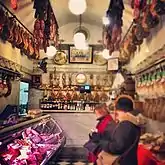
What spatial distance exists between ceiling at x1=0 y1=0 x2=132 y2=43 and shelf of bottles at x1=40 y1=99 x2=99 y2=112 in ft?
7.46

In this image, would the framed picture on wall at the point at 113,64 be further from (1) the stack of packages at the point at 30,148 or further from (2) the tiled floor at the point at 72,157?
(1) the stack of packages at the point at 30,148

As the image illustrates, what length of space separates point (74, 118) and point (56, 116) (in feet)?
1.63

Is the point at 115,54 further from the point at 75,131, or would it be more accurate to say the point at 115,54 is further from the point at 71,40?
the point at 71,40

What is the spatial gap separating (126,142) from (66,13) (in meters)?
7.70

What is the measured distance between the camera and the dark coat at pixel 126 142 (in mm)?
3840

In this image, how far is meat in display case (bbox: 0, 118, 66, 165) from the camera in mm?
3982

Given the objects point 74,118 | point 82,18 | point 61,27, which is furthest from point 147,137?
point 61,27

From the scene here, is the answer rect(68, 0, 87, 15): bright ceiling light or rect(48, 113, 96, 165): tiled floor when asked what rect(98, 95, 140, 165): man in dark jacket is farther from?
rect(48, 113, 96, 165): tiled floor

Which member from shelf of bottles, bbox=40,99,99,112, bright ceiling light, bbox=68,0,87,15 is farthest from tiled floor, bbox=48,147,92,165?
bright ceiling light, bbox=68,0,87,15

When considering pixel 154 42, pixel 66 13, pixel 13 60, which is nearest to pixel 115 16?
pixel 154 42

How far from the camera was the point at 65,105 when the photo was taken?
11.1 m

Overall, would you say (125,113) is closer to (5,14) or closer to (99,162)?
(99,162)

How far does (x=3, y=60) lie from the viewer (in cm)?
714

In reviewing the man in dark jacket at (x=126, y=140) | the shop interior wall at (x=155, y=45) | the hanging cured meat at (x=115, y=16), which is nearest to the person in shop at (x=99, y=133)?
the shop interior wall at (x=155, y=45)
